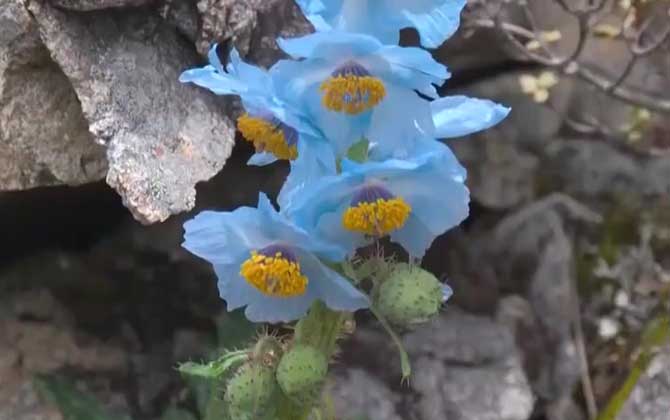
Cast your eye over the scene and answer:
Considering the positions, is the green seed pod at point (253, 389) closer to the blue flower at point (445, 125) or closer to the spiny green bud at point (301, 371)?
the spiny green bud at point (301, 371)

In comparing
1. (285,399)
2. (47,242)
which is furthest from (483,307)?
(285,399)

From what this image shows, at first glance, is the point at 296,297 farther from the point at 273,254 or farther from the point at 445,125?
the point at 445,125

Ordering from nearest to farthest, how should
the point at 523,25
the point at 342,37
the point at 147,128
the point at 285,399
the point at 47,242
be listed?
the point at 342,37 → the point at 285,399 → the point at 147,128 → the point at 47,242 → the point at 523,25

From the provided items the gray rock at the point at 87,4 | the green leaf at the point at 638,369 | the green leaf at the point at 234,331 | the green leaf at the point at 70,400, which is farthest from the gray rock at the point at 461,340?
the gray rock at the point at 87,4

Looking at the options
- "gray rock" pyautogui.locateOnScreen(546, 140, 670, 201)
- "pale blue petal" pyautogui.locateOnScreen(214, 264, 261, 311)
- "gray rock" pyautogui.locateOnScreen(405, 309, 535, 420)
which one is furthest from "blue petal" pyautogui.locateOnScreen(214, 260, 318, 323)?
"gray rock" pyautogui.locateOnScreen(546, 140, 670, 201)

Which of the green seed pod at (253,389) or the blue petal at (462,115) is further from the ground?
the blue petal at (462,115)

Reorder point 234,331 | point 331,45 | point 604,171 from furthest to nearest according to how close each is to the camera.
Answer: point 604,171 < point 234,331 < point 331,45

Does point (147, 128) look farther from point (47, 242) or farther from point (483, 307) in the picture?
point (483, 307)

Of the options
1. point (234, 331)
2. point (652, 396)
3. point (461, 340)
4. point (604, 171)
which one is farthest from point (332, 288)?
point (604, 171)
